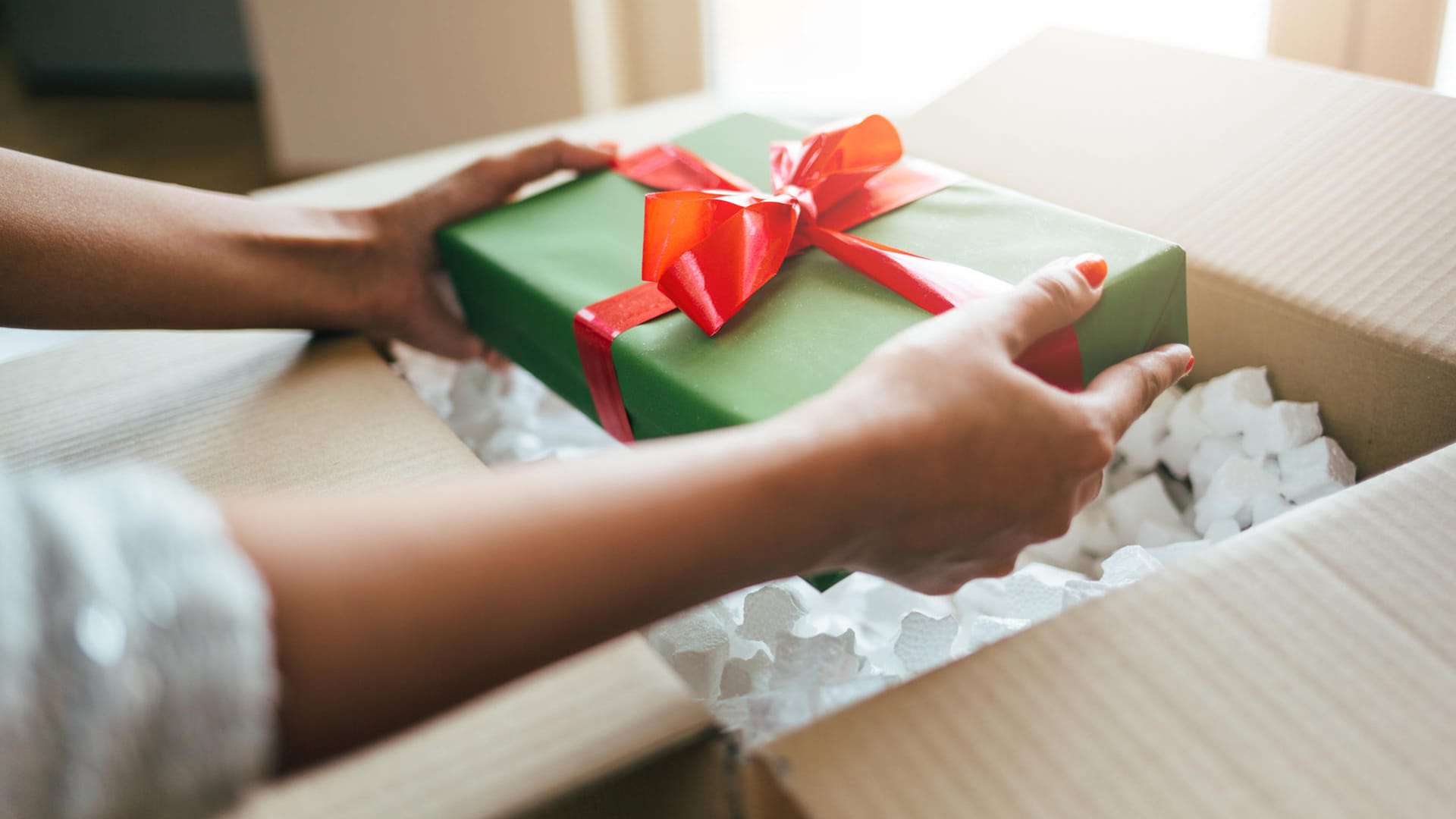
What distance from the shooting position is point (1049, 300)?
0.48 m

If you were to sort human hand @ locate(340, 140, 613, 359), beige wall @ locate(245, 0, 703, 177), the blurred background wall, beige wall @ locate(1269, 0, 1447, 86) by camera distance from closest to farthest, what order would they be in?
human hand @ locate(340, 140, 613, 359) < beige wall @ locate(1269, 0, 1447, 86) < the blurred background wall < beige wall @ locate(245, 0, 703, 177)

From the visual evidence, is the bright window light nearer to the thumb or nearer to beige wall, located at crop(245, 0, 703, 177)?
beige wall, located at crop(245, 0, 703, 177)

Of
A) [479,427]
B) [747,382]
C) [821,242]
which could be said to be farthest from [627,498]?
[479,427]

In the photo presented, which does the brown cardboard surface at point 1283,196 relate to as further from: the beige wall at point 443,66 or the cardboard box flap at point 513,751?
the beige wall at point 443,66

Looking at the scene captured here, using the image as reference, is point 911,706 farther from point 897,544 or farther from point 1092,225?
point 1092,225

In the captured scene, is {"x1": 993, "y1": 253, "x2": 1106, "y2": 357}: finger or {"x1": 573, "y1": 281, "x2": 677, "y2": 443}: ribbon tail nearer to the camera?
{"x1": 993, "y1": 253, "x2": 1106, "y2": 357}: finger

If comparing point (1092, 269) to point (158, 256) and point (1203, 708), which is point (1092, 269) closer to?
point (1203, 708)

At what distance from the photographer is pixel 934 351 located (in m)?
0.43

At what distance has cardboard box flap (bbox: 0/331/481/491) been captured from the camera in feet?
1.91

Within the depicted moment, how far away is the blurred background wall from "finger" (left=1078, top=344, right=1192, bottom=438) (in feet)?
1.88

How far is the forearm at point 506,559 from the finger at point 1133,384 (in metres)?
0.14

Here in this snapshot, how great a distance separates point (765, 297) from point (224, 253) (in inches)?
14.5

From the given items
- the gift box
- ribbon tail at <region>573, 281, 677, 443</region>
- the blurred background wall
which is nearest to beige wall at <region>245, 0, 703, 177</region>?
the blurred background wall

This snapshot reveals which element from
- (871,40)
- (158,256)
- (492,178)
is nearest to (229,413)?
(158,256)
